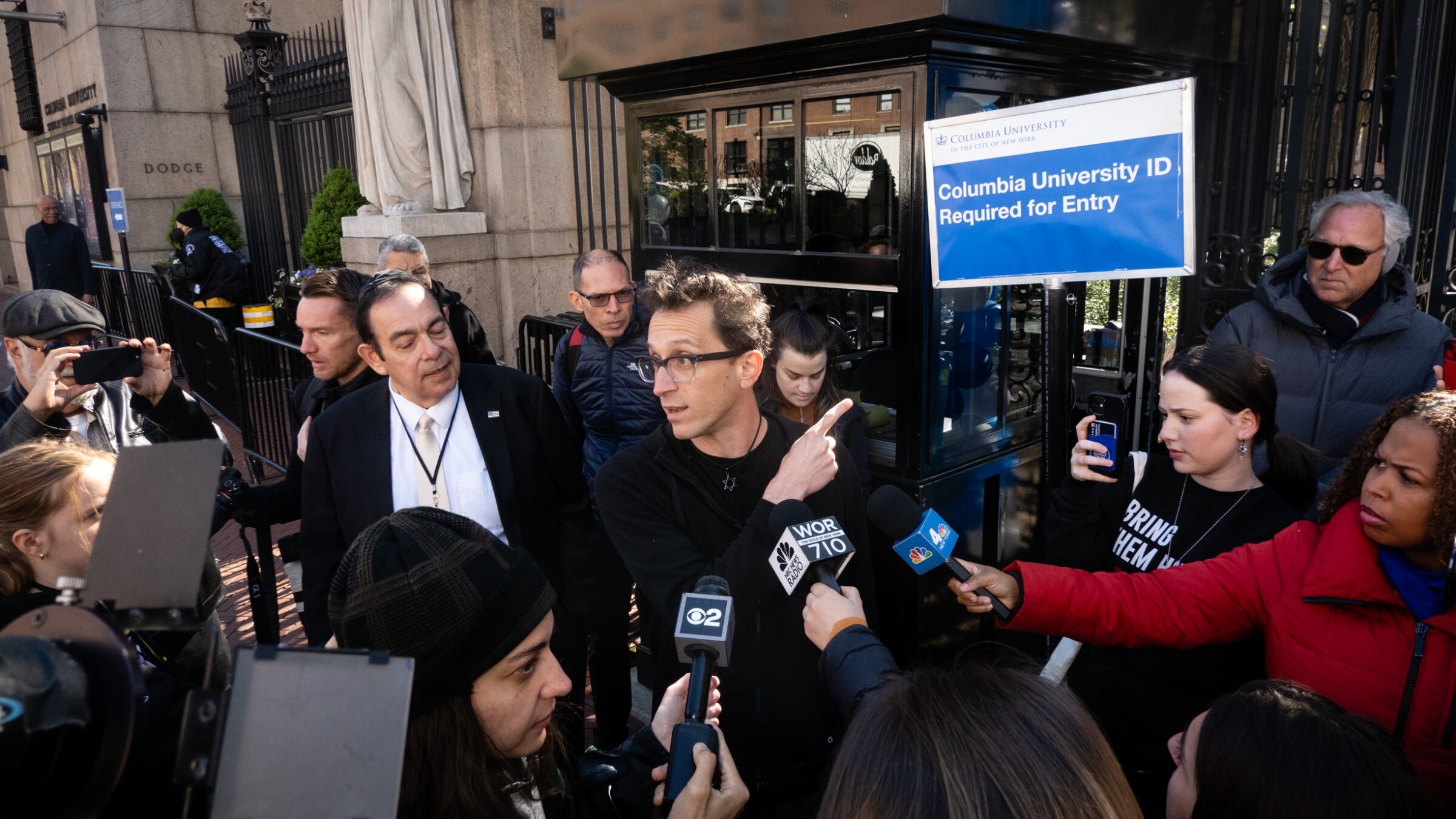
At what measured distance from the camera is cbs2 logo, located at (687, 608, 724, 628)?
1460mm

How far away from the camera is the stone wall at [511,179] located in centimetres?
687

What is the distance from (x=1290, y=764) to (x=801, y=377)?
2329mm

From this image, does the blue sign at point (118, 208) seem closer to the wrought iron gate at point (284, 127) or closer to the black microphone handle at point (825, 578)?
the wrought iron gate at point (284, 127)

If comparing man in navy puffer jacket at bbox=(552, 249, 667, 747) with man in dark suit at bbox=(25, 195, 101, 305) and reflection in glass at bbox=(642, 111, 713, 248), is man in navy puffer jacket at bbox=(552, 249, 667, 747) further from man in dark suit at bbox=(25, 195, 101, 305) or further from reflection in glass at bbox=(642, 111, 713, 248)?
man in dark suit at bbox=(25, 195, 101, 305)

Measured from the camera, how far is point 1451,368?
290cm

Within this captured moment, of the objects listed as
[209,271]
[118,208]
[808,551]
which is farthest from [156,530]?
[118,208]

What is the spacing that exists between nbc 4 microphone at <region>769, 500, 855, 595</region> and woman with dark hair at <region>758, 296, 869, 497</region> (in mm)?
1611

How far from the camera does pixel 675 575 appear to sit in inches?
83.8

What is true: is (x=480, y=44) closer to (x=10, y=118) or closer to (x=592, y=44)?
(x=592, y=44)

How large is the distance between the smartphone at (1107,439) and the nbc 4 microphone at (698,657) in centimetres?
145

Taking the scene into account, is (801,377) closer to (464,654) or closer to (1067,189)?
(1067,189)

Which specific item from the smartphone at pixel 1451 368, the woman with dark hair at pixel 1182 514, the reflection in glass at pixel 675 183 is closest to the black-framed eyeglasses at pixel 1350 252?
the smartphone at pixel 1451 368

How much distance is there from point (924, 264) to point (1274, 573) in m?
1.87

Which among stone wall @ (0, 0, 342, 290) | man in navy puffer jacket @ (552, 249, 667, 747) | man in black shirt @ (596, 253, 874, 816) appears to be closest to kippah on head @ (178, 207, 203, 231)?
stone wall @ (0, 0, 342, 290)
